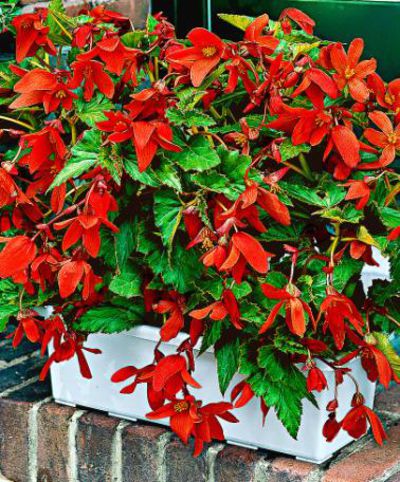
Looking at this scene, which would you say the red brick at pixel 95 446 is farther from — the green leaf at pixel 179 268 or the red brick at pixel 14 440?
the green leaf at pixel 179 268

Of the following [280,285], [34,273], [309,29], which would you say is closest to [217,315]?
[280,285]

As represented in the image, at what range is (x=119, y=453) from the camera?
144 centimetres

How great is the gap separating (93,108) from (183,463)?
0.55 metres

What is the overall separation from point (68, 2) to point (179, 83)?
2.92 ft

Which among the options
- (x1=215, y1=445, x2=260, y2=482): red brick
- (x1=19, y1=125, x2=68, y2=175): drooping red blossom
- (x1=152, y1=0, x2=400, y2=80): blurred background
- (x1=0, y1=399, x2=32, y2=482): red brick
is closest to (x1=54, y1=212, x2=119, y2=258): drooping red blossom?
(x1=19, y1=125, x2=68, y2=175): drooping red blossom

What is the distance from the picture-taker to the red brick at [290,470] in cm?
127

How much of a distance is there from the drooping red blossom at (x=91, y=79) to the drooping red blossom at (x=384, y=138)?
33 centimetres

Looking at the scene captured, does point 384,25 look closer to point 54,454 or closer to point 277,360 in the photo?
point 277,360

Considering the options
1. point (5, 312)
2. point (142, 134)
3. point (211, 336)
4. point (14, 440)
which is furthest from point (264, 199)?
point (14, 440)

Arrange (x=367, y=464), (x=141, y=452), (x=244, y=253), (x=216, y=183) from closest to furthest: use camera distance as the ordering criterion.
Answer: (x=244, y=253), (x=216, y=183), (x=367, y=464), (x=141, y=452)

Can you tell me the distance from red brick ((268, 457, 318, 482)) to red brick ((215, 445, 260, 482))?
3 cm

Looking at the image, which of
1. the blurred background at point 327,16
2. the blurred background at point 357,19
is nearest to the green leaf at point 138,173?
the blurred background at point 327,16

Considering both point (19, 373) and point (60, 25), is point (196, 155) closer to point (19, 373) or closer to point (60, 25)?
point (60, 25)

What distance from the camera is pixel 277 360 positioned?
1186 millimetres
